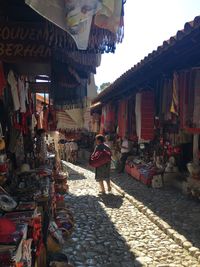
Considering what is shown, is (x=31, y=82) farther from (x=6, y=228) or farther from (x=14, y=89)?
(x=6, y=228)

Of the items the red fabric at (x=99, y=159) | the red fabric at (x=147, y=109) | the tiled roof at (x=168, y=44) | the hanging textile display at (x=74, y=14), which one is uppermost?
the tiled roof at (x=168, y=44)

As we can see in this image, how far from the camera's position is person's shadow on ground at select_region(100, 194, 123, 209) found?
891 centimetres

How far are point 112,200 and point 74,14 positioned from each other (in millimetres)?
7352

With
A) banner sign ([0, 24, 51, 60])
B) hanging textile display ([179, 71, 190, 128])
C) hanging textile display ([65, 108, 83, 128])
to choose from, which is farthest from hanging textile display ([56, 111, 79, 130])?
banner sign ([0, 24, 51, 60])

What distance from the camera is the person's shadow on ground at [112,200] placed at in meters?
8.91

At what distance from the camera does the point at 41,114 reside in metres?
11.3

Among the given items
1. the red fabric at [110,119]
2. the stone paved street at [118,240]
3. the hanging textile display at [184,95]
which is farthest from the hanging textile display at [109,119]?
the hanging textile display at [184,95]

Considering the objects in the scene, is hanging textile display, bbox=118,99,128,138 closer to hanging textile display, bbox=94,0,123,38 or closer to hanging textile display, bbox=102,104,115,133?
hanging textile display, bbox=102,104,115,133

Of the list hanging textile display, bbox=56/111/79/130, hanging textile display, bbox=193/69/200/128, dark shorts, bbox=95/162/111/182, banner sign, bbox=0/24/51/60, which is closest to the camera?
banner sign, bbox=0/24/51/60

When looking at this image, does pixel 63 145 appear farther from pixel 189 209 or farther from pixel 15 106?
pixel 15 106

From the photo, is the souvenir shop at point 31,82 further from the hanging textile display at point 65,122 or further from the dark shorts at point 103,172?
the hanging textile display at point 65,122

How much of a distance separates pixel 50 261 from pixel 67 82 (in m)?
2.60

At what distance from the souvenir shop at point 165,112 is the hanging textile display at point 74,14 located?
2.97 metres

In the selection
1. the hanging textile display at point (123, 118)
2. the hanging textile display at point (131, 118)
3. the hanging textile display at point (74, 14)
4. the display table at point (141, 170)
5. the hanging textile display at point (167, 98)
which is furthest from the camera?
the hanging textile display at point (123, 118)
